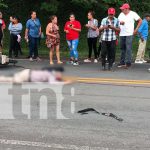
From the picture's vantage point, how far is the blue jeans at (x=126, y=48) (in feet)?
37.8

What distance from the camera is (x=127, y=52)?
11648 mm

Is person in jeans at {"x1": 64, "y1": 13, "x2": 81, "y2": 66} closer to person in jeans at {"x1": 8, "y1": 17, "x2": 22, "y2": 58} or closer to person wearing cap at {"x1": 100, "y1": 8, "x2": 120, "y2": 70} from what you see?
person wearing cap at {"x1": 100, "y1": 8, "x2": 120, "y2": 70}

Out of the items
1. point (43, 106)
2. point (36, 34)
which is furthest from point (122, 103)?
point (36, 34)

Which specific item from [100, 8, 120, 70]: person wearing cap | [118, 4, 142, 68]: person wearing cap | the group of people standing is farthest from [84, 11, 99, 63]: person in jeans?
[100, 8, 120, 70]: person wearing cap

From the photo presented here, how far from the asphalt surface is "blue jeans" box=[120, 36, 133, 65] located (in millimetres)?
3074

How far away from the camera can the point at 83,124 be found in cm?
579

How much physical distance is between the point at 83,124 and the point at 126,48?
625cm

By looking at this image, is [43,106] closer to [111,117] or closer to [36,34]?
[111,117]

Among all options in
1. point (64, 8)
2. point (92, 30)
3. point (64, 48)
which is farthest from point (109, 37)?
point (64, 8)

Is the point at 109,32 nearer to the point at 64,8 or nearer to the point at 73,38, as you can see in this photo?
the point at 73,38

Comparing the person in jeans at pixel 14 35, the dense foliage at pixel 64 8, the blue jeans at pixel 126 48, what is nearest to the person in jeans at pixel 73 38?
the blue jeans at pixel 126 48

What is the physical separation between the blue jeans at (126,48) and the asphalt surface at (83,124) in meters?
3.07

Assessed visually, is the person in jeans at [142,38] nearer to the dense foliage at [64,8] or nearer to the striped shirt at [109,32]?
the striped shirt at [109,32]

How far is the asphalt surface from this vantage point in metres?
4.86
